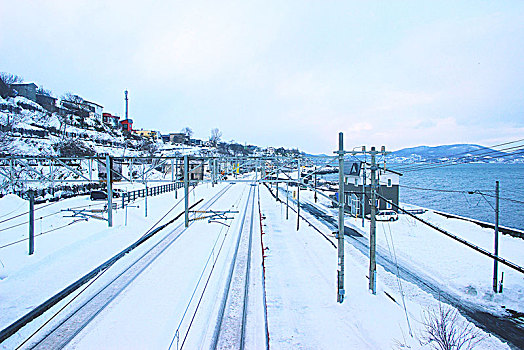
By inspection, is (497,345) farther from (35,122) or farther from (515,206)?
(35,122)

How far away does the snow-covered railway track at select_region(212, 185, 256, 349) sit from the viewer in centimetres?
708

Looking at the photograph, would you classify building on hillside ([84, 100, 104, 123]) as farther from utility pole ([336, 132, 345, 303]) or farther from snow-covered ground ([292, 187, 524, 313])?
utility pole ([336, 132, 345, 303])

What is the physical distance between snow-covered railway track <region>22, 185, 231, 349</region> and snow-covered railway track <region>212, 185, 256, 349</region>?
3509 mm

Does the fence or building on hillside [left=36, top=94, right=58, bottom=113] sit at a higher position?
building on hillside [left=36, top=94, right=58, bottom=113]

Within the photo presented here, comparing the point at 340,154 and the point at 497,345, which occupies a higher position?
the point at 340,154

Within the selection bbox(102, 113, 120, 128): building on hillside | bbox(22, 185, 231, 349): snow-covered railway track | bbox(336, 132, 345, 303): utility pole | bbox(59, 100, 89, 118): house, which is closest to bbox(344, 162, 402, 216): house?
bbox(336, 132, 345, 303): utility pole

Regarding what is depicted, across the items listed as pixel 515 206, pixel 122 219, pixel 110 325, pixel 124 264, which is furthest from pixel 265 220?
pixel 515 206

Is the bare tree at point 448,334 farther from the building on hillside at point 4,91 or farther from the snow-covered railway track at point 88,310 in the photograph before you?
the building on hillside at point 4,91

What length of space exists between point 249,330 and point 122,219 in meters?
15.7

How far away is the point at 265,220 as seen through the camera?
Result: 23.1m

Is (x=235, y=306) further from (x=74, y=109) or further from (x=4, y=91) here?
(x=74, y=109)

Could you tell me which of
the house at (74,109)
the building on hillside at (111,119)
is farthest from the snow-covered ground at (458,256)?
the building on hillside at (111,119)

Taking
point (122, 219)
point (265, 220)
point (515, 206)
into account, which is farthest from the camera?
point (515, 206)

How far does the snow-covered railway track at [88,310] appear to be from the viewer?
22.8 ft
